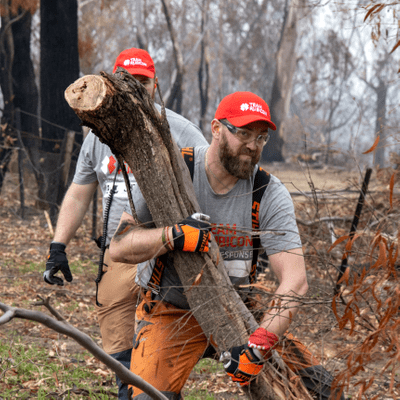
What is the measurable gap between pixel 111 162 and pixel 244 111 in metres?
1.40

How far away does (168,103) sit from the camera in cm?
1580

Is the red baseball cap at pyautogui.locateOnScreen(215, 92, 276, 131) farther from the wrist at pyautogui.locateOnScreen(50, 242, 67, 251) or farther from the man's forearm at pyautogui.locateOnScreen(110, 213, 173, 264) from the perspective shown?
the wrist at pyautogui.locateOnScreen(50, 242, 67, 251)

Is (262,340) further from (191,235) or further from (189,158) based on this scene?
(189,158)

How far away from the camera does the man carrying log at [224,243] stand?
105 inches

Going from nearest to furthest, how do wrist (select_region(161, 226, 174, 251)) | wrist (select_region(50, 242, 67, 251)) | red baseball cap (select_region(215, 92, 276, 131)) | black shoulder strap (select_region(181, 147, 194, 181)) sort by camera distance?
1. wrist (select_region(161, 226, 174, 251))
2. red baseball cap (select_region(215, 92, 276, 131))
3. black shoulder strap (select_region(181, 147, 194, 181))
4. wrist (select_region(50, 242, 67, 251))

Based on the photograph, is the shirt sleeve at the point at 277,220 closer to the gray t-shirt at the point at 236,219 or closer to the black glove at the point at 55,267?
the gray t-shirt at the point at 236,219

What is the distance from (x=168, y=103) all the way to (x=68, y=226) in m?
12.4

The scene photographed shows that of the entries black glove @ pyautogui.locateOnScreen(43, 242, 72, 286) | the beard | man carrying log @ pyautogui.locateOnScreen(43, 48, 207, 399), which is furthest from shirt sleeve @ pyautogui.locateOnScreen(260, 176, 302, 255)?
black glove @ pyautogui.locateOnScreen(43, 242, 72, 286)

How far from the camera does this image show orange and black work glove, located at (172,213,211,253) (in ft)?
8.05

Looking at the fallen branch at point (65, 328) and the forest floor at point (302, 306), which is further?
the forest floor at point (302, 306)

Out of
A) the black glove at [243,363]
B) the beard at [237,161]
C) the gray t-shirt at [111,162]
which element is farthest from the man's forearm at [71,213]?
the black glove at [243,363]

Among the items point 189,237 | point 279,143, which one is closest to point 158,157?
point 189,237

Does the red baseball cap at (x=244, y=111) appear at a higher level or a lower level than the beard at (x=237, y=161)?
higher

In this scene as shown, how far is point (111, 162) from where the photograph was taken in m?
3.84
